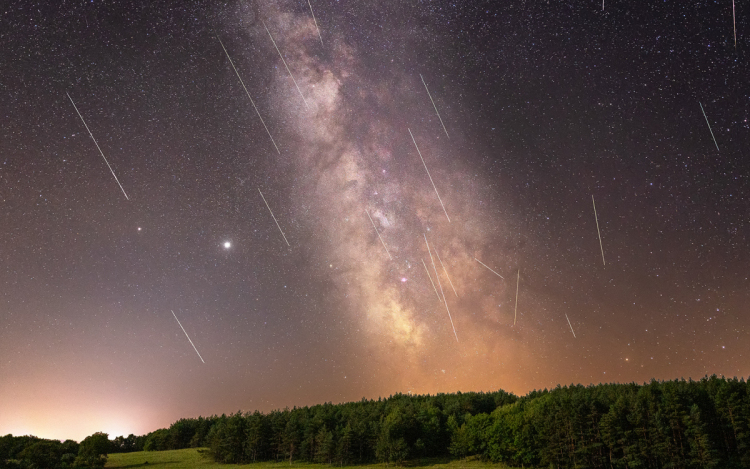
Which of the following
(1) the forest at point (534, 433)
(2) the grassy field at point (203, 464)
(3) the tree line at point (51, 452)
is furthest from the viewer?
(2) the grassy field at point (203, 464)

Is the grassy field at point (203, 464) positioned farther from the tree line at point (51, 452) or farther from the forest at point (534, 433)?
the tree line at point (51, 452)

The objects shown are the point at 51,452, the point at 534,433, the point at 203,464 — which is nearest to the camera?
the point at 534,433

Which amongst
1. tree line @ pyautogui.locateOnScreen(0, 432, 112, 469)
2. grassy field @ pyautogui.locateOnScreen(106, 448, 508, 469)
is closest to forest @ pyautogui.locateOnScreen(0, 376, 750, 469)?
tree line @ pyautogui.locateOnScreen(0, 432, 112, 469)

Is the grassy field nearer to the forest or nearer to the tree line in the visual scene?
the forest

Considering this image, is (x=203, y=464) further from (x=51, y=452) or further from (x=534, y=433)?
(x=534, y=433)

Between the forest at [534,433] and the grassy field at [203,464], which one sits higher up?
the forest at [534,433]

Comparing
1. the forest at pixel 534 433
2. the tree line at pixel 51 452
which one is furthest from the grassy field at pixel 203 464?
the tree line at pixel 51 452

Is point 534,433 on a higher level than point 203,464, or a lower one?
higher

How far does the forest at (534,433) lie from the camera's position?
6869 cm

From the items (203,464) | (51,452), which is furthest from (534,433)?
(51,452)

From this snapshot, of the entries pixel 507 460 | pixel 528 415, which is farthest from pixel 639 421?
pixel 507 460

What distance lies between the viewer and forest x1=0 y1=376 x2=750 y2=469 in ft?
225

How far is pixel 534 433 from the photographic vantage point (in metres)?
77.8

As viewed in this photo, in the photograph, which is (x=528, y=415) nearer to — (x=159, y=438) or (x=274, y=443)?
(x=274, y=443)
